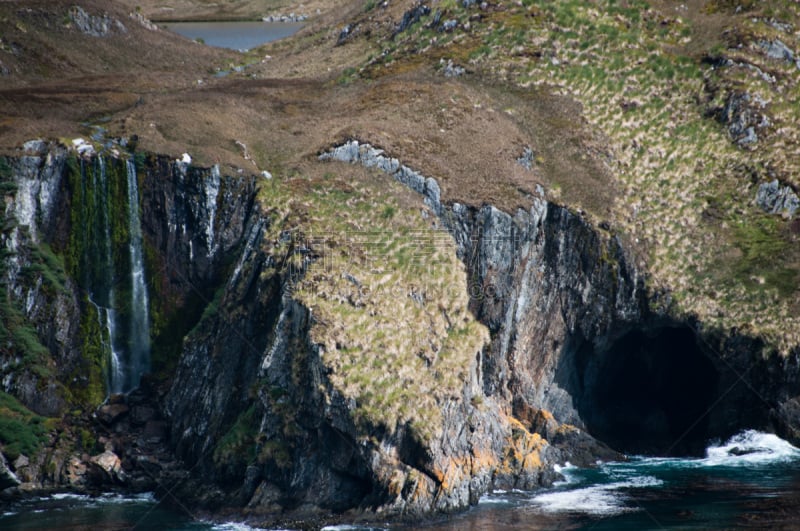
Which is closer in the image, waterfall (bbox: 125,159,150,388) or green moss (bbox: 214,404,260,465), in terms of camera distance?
green moss (bbox: 214,404,260,465)

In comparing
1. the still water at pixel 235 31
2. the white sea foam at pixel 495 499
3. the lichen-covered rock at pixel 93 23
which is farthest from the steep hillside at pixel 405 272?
the still water at pixel 235 31

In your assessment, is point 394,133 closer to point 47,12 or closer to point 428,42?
point 428,42

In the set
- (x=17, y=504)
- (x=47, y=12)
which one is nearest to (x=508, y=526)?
(x=17, y=504)

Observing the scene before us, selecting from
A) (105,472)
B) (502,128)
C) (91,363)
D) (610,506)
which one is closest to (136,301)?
(91,363)

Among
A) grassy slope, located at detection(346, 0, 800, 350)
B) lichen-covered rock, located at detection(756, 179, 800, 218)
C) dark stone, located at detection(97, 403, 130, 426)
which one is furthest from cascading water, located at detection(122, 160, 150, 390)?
lichen-covered rock, located at detection(756, 179, 800, 218)

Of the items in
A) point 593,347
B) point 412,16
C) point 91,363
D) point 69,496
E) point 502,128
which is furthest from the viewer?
point 412,16

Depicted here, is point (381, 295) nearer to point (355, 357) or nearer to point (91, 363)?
point (355, 357)

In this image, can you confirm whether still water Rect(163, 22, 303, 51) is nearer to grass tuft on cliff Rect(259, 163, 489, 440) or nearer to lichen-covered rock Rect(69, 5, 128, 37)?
lichen-covered rock Rect(69, 5, 128, 37)

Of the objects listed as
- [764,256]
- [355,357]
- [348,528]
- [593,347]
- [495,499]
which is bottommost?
[348,528]
